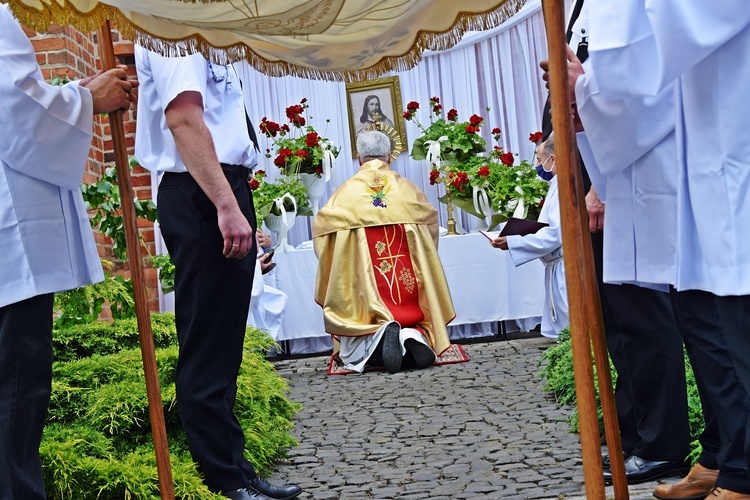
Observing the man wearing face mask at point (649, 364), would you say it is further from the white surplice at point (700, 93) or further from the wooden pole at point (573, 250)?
the wooden pole at point (573, 250)

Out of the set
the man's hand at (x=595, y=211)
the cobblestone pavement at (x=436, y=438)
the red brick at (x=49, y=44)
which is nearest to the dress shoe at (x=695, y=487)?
the cobblestone pavement at (x=436, y=438)

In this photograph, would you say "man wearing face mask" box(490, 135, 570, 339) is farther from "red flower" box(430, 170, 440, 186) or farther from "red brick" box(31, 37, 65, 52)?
"red brick" box(31, 37, 65, 52)

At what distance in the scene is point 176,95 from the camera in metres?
3.21

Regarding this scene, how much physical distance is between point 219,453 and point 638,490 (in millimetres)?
1472

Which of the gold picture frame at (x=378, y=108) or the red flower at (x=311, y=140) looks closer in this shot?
the red flower at (x=311, y=140)

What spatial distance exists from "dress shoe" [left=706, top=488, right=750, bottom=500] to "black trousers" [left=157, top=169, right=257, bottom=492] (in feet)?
5.24

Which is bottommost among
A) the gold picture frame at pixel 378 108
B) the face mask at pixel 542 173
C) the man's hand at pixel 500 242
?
the man's hand at pixel 500 242

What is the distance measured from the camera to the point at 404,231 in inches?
306

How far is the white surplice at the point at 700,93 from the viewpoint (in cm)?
215

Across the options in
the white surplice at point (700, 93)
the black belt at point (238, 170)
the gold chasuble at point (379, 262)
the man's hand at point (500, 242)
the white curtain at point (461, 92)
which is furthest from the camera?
the white curtain at point (461, 92)

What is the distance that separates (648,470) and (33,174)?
2.31m

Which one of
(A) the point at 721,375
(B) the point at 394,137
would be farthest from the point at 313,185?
(A) the point at 721,375

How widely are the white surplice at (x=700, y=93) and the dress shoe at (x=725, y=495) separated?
704mm

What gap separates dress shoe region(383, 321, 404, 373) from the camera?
713 centimetres
